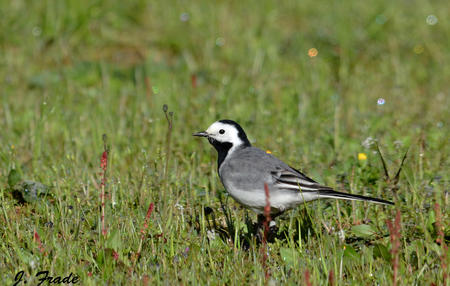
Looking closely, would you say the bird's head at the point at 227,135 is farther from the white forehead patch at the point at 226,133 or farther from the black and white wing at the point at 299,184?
the black and white wing at the point at 299,184

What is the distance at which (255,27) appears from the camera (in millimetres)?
9273

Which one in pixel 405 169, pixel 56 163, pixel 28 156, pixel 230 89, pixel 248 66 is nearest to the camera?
pixel 405 169

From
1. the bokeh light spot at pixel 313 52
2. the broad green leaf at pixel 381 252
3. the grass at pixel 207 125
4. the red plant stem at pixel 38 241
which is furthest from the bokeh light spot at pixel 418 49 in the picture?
the red plant stem at pixel 38 241

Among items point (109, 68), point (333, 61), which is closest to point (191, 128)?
point (109, 68)

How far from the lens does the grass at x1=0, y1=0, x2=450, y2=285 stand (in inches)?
165

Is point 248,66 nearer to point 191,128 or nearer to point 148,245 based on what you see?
point 191,128

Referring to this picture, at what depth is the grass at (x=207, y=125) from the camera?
165 inches

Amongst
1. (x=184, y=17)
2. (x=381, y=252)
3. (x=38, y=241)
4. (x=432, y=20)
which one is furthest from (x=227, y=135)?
(x=432, y=20)

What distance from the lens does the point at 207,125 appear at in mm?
6926

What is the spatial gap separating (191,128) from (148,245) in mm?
2698

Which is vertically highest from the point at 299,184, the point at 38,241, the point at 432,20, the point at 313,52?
the point at 432,20
